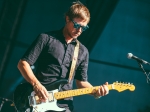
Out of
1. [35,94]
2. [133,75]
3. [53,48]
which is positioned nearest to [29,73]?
[35,94]

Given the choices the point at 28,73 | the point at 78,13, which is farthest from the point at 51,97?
the point at 78,13

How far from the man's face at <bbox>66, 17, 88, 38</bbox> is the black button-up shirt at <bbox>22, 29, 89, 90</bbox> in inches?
4.6

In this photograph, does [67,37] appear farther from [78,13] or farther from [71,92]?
[71,92]

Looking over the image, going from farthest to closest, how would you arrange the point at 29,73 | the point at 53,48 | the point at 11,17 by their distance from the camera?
1. the point at 11,17
2. the point at 53,48
3. the point at 29,73

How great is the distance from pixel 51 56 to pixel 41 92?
376 mm

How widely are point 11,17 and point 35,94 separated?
9.86ft

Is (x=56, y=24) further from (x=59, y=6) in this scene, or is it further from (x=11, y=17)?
(x=11, y=17)

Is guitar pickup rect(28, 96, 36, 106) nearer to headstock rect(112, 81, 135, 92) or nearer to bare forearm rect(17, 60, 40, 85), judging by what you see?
bare forearm rect(17, 60, 40, 85)

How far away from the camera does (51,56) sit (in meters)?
2.17

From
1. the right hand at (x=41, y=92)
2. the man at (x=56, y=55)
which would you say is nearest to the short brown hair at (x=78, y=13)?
the man at (x=56, y=55)

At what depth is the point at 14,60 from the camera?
5.42 metres

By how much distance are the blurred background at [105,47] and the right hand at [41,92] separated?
3150 millimetres

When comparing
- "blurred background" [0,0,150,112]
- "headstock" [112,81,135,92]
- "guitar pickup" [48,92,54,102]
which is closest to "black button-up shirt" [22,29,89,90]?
"guitar pickup" [48,92,54,102]

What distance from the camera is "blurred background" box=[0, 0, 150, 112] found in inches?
205
